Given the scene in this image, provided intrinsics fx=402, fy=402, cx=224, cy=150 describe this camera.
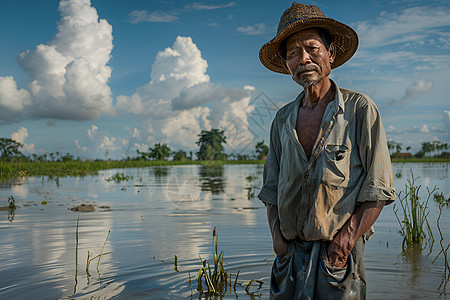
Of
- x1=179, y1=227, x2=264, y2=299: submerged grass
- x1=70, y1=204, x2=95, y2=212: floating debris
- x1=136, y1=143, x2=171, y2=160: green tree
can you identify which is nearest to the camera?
x1=179, y1=227, x2=264, y2=299: submerged grass

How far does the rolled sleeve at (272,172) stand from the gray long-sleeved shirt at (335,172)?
101 mm

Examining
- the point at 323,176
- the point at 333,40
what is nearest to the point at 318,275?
the point at 323,176

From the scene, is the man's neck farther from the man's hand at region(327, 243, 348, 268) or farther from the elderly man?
the man's hand at region(327, 243, 348, 268)

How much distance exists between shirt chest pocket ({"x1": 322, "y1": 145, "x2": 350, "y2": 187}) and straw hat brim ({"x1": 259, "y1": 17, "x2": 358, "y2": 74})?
63 centimetres

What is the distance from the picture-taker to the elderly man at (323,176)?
1.94 metres

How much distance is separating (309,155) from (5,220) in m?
6.68

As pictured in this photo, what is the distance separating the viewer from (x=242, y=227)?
20.7 ft

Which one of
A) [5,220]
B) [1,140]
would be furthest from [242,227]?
[1,140]

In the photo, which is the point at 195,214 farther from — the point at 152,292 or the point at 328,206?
the point at 328,206

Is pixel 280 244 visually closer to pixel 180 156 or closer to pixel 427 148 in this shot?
pixel 180 156

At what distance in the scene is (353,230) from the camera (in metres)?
1.92

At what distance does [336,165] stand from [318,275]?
55 centimetres

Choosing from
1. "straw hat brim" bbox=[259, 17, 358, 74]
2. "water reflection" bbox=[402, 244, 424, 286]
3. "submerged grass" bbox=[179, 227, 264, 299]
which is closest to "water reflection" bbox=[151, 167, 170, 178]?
"water reflection" bbox=[402, 244, 424, 286]

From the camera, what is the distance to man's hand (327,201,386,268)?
6.31ft
